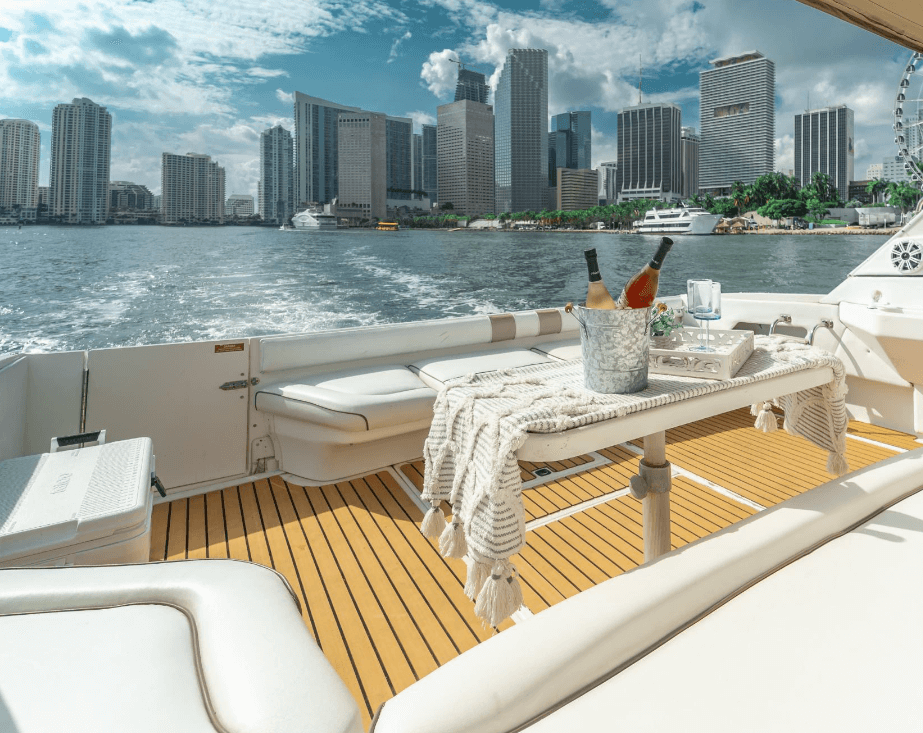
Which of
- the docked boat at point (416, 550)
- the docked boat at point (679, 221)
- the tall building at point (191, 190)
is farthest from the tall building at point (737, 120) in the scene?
the docked boat at point (416, 550)

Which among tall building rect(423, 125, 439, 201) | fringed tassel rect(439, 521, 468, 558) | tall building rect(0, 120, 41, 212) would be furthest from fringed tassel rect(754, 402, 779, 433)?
tall building rect(423, 125, 439, 201)

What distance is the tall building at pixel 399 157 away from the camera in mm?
28375

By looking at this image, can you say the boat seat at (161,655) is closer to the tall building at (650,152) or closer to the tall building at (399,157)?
the tall building at (650,152)

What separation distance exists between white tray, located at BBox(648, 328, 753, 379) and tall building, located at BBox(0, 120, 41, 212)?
85.9ft

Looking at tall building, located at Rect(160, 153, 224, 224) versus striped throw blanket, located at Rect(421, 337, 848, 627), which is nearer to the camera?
striped throw blanket, located at Rect(421, 337, 848, 627)

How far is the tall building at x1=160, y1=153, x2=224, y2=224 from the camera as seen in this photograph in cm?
2641

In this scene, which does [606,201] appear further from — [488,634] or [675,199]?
[488,634]

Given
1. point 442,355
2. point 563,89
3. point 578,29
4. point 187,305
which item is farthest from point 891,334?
point 563,89

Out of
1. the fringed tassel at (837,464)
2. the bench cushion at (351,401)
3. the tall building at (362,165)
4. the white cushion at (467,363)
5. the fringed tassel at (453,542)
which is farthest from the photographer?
the tall building at (362,165)

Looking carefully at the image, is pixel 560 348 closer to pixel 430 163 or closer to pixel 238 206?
pixel 238 206

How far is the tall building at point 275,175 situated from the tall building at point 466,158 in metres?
8.09

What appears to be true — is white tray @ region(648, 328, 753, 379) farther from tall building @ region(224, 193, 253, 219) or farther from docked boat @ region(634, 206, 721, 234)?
tall building @ region(224, 193, 253, 219)

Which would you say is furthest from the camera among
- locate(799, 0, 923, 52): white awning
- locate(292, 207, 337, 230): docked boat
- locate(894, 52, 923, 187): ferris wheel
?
locate(292, 207, 337, 230): docked boat

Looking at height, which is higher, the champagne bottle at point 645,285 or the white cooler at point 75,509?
the champagne bottle at point 645,285
